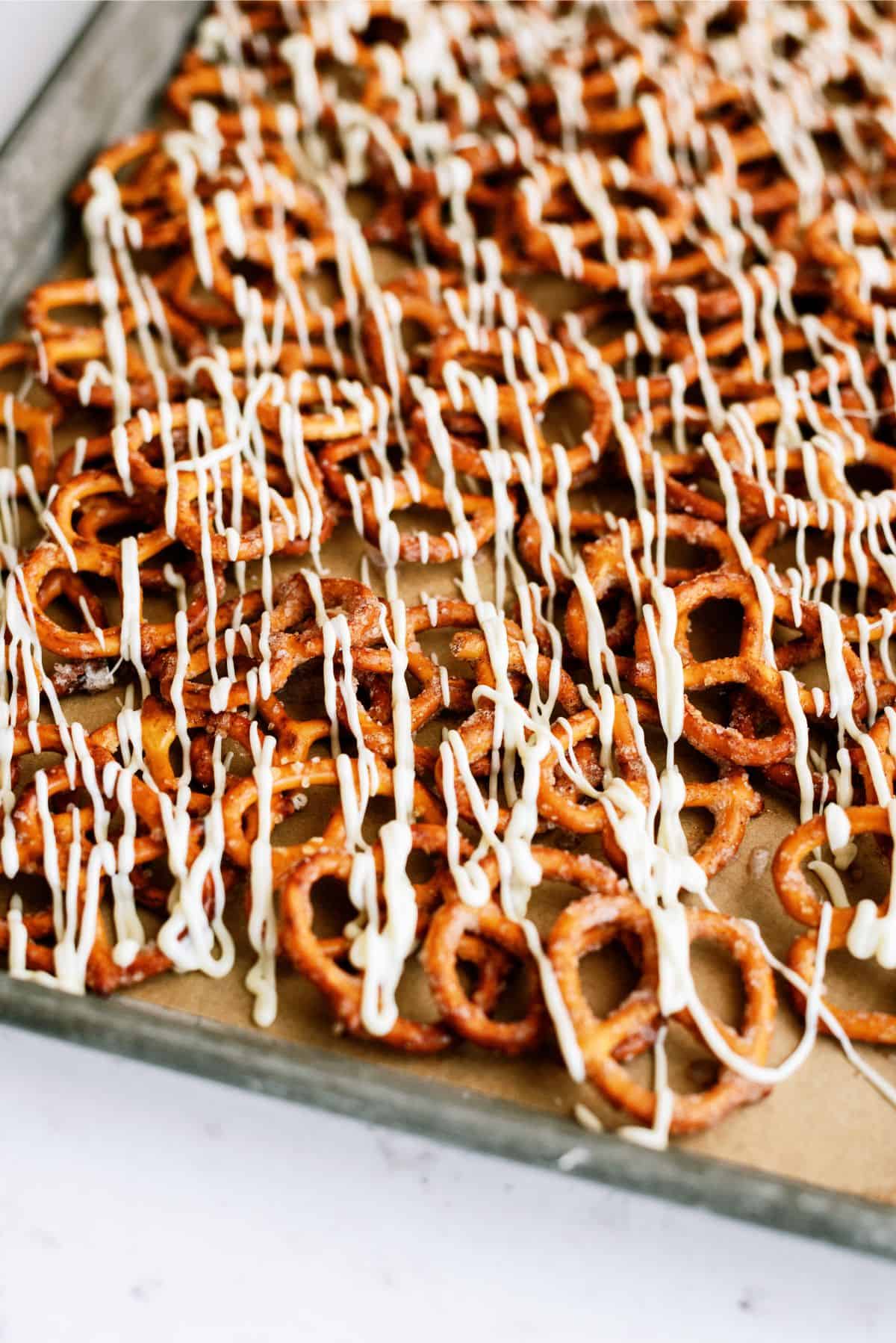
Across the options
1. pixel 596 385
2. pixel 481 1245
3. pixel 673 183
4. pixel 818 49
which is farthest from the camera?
pixel 818 49

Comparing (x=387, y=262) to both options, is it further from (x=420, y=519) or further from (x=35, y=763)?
(x=35, y=763)

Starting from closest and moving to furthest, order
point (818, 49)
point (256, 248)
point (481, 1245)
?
point (481, 1245)
point (256, 248)
point (818, 49)

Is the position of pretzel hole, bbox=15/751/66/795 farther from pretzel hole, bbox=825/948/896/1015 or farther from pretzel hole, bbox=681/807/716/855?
pretzel hole, bbox=825/948/896/1015

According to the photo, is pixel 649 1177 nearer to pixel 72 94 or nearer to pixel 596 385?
pixel 596 385

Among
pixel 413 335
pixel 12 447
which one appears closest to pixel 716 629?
pixel 413 335

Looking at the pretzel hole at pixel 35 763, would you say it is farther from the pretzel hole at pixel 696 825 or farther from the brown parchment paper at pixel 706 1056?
the pretzel hole at pixel 696 825

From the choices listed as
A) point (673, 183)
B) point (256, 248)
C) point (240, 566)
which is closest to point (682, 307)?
point (673, 183)

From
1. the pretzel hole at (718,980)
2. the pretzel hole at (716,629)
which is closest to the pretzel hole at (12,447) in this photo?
the pretzel hole at (716,629)
